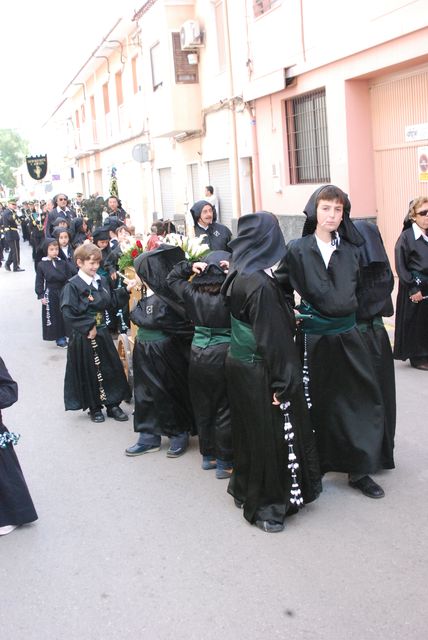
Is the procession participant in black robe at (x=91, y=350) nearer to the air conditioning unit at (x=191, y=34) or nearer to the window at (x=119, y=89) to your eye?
the air conditioning unit at (x=191, y=34)

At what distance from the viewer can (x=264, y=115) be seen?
16078 mm

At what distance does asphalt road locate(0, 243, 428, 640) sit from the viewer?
3.49 m

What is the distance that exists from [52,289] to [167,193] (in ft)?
48.9

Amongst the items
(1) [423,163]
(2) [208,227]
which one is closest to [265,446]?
(2) [208,227]

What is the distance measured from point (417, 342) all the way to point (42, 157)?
3300cm

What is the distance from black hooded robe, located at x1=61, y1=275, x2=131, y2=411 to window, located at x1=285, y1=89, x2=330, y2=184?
26.0 ft

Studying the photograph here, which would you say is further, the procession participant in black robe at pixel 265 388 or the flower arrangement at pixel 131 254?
the flower arrangement at pixel 131 254

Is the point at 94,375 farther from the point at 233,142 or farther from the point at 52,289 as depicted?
the point at 233,142

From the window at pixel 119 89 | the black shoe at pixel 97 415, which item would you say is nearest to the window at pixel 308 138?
the black shoe at pixel 97 415

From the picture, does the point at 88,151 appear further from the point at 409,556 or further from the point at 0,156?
the point at 0,156

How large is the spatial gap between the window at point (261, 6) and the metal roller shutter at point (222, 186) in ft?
13.8

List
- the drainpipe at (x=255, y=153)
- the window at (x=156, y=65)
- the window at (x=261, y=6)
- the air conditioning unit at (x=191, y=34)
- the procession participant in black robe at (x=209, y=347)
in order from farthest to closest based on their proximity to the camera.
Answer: the window at (x=156, y=65) < the air conditioning unit at (x=191, y=34) < the drainpipe at (x=255, y=153) < the window at (x=261, y=6) < the procession participant in black robe at (x=209, y=347)

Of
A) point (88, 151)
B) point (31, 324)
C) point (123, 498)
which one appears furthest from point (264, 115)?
point (88, 151)

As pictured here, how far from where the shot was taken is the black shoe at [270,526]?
4363mm
